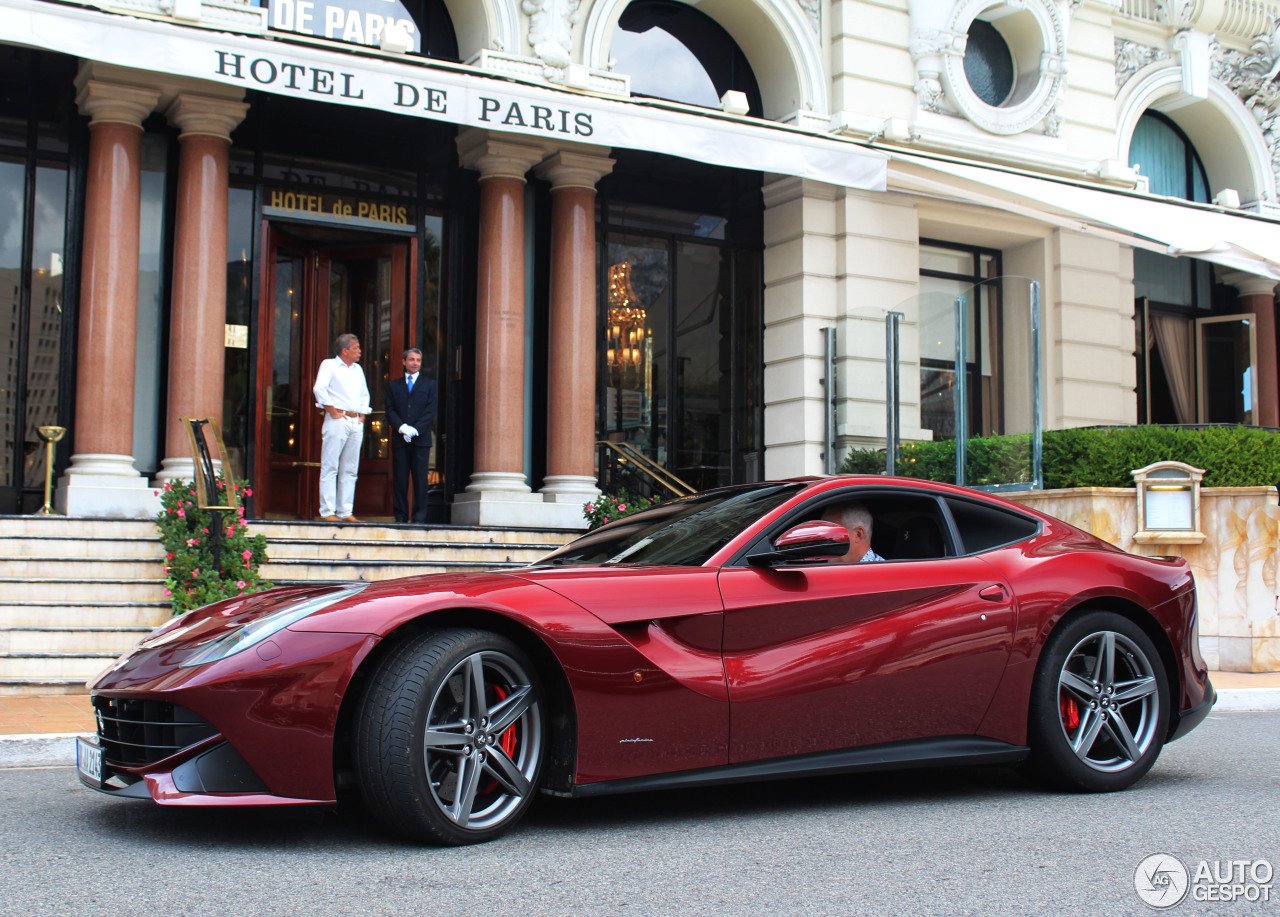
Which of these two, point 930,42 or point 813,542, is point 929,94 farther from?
point 813,542

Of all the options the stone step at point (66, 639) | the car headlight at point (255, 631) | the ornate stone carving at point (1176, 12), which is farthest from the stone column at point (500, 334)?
the ornate stone carving at point (1176, 12)

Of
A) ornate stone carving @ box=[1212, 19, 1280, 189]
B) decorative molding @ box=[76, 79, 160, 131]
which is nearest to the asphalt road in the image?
decorative molding @ box=[76, 79, 160, 131]

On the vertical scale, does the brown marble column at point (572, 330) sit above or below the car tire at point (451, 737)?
above

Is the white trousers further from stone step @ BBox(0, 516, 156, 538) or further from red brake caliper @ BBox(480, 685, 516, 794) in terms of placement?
red brake caliper @ BBox(480, 685, 516, 794)

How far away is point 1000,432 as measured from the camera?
484 inches

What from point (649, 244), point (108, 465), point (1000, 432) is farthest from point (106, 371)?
point (1000, 432)

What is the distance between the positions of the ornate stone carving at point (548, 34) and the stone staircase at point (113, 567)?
17.3 feet

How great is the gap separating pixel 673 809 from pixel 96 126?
395 inches

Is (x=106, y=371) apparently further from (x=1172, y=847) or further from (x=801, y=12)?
(x=1172, y=847)

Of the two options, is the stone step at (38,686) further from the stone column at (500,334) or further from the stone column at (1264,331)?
the stone column at (1264,331)

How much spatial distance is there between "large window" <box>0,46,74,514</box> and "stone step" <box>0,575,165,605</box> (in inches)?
128

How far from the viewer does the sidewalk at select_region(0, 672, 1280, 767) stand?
5836 millimetres

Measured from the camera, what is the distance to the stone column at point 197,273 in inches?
467

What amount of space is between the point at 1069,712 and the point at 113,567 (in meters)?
7.44
